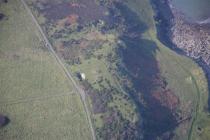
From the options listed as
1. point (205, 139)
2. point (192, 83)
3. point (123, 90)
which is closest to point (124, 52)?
point (123, 90)

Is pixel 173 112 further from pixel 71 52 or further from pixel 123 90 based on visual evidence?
pixel 71 52

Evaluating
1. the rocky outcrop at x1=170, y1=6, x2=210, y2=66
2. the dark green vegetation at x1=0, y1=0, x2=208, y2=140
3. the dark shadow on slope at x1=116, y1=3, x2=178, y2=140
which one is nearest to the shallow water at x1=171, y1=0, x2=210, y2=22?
the rocky outcrop at x1=170, y1=6, x2=210, y2=66

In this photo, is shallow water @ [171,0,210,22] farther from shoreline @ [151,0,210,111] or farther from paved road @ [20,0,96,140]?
paved road @ [20,0,96,140]

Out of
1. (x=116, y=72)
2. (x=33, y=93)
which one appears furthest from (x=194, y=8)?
(x=33, y=93)

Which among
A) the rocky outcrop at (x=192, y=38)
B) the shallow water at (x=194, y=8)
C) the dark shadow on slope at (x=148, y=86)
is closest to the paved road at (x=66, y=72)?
the dark shadow on slope at (x=148, y=86)

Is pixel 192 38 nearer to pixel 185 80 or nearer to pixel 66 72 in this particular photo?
pixel 185 80
